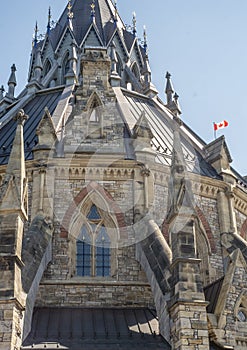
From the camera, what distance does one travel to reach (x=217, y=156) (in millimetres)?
22219

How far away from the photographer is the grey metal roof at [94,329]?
14453mm

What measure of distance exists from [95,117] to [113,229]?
468 cm

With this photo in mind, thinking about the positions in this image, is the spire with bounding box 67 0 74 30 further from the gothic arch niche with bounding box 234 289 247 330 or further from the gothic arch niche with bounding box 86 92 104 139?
the gothic arch niche with bounding box 234 289 247 330

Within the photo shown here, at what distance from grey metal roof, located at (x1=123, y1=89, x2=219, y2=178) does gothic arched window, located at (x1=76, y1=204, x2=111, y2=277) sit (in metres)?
3.19

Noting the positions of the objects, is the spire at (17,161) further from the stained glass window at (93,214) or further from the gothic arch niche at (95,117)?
the gothic arch niche at (95,117)

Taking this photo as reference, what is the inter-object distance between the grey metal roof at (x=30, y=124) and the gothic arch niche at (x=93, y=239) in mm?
2860

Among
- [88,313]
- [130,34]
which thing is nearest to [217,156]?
[88,313]

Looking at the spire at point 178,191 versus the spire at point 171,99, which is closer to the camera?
the spire at point 178,191

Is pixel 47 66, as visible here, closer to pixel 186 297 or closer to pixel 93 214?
pixel 93 214

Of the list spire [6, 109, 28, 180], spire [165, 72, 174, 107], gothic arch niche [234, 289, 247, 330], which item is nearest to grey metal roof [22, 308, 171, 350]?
gothic arch niche [234, 289, 247, 330]

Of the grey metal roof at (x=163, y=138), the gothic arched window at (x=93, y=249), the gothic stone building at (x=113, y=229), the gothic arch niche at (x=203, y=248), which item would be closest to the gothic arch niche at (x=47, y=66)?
the gothic stone building at (x=113, y=229)

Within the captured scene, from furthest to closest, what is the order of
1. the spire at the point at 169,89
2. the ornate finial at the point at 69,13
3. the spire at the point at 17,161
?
the ornate finial at the point at 69,13 < the spire at the point at 169,89 < the spire at the point at 17,161

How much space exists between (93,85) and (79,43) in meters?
11.8

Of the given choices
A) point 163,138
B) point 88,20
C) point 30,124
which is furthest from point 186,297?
point 88,20
